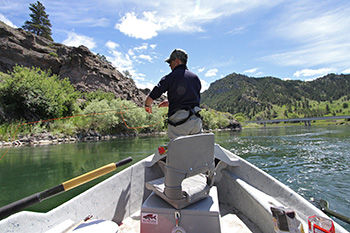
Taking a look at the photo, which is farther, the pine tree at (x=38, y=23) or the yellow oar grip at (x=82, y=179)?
the pine tree at (x=38, y=23)

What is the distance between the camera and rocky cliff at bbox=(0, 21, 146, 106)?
50.3m

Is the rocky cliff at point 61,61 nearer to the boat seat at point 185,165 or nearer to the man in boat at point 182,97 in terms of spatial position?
the man in boat at point 182,97

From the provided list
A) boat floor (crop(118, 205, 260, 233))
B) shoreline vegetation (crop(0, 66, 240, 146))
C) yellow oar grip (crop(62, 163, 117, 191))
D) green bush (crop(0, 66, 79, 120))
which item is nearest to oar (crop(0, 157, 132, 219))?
yellow oar grip (crop(62, 163, 117, 191))

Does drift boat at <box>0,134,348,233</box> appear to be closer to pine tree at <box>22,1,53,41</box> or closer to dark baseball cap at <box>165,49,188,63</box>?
dark baseball cap at <box>165,49,188,63</box>

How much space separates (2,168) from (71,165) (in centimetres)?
355

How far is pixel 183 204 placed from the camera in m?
2.15

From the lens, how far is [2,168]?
10203 mm

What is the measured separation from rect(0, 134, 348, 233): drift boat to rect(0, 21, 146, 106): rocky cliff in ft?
209

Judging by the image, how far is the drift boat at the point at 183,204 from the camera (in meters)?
1.96

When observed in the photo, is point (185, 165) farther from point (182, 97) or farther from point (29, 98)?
point (29, 98)

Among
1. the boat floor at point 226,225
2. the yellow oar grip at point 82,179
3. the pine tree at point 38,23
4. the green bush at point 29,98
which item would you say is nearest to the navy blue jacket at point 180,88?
the yellow oar grip at point 82,179

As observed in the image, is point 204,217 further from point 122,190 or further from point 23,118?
point 23,118

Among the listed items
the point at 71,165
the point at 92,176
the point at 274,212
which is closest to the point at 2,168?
the point at 71,165

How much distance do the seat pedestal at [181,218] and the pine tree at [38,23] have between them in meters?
89.5
